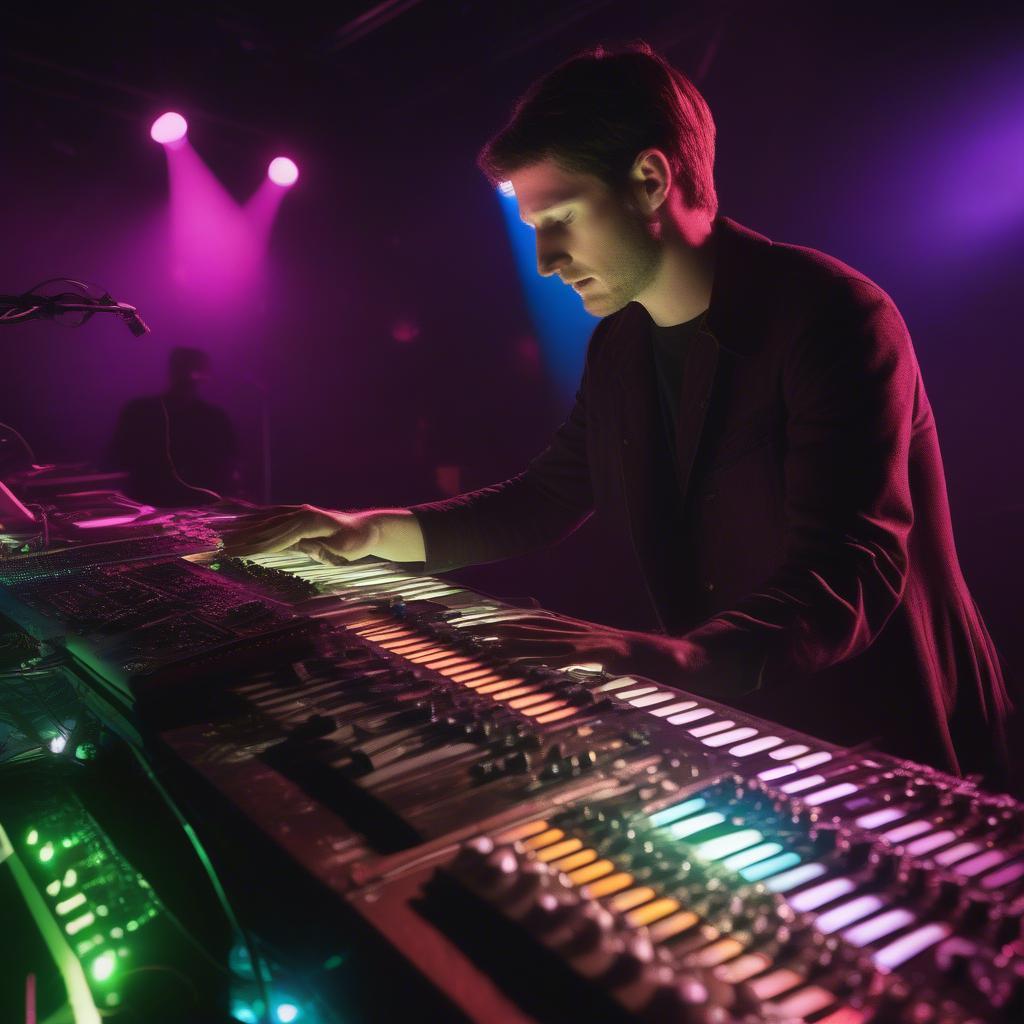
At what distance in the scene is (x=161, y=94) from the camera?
7289 millimetres

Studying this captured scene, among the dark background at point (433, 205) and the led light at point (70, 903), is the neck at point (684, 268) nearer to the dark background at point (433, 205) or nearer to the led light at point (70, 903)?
the led light at point (70, 903)

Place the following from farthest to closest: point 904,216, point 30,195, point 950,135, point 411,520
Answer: point 30,195, point 904,216, point 950,135, point 411,520

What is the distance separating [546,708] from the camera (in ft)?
4.00

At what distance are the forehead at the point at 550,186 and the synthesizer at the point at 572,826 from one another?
97cm

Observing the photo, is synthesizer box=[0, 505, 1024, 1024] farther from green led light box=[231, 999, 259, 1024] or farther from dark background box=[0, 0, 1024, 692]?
dark background box=[0, 0, 1024, 692]

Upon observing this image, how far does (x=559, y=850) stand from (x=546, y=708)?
0.38m

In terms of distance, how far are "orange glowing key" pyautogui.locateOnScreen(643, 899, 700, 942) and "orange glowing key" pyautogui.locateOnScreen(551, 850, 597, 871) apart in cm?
9

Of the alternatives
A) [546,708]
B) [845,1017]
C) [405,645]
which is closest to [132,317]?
[405,645]

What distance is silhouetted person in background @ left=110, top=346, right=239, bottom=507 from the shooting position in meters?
7.18

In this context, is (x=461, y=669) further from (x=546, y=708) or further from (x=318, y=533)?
(x=318, y=533)

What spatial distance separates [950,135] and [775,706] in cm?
351

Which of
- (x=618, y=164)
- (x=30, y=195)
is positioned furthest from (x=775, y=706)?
(x=30, y=195)

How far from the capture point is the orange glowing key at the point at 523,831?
87 cm

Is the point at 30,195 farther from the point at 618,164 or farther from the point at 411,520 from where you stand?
the point at 618,164
